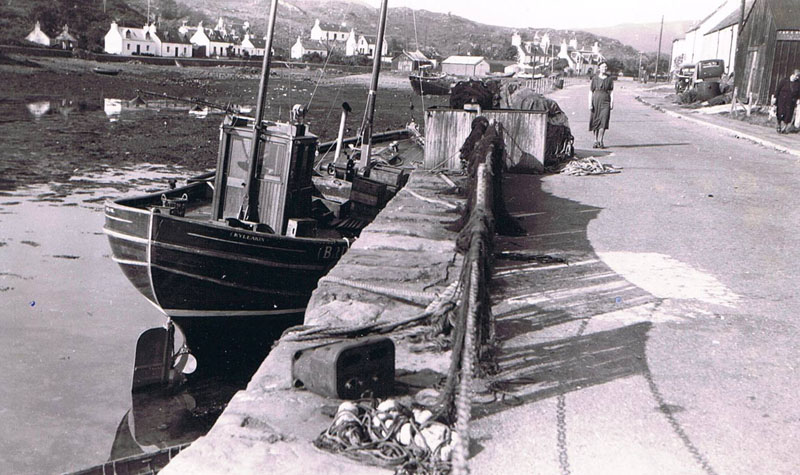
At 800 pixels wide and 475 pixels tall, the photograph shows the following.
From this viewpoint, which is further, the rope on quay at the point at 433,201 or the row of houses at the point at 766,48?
the row of houses at the point at 766,48

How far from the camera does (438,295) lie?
564 centimetres

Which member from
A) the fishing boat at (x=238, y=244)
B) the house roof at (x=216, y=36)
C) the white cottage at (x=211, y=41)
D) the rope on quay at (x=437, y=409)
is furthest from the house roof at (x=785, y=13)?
the house roof at (x=216, y=36)

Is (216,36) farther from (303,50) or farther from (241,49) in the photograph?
(303,50)

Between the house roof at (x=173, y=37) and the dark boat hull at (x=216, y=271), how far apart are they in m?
130

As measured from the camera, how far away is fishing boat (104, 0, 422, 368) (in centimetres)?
1042

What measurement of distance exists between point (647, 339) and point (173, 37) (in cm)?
13988

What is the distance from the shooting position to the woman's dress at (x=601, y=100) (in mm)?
17484

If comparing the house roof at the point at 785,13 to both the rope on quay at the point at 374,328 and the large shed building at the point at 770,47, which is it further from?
the rope on quay at the point at 374,328

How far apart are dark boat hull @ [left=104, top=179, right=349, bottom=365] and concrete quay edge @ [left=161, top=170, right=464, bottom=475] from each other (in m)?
2.42

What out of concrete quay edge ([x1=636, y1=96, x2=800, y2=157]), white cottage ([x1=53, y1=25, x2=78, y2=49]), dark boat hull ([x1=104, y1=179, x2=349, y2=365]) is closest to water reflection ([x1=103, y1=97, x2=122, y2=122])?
concrete quay edge ([x1=636, y1=96, x2=800, y2=157])

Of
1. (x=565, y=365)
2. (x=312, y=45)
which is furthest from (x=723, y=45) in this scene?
(x=312, y=45)

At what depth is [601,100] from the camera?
17531mm

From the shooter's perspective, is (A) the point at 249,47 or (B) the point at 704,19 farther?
(A) the point at 249,47

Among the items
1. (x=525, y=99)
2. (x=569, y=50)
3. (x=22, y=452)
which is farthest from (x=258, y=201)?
(x=569, y=50)
